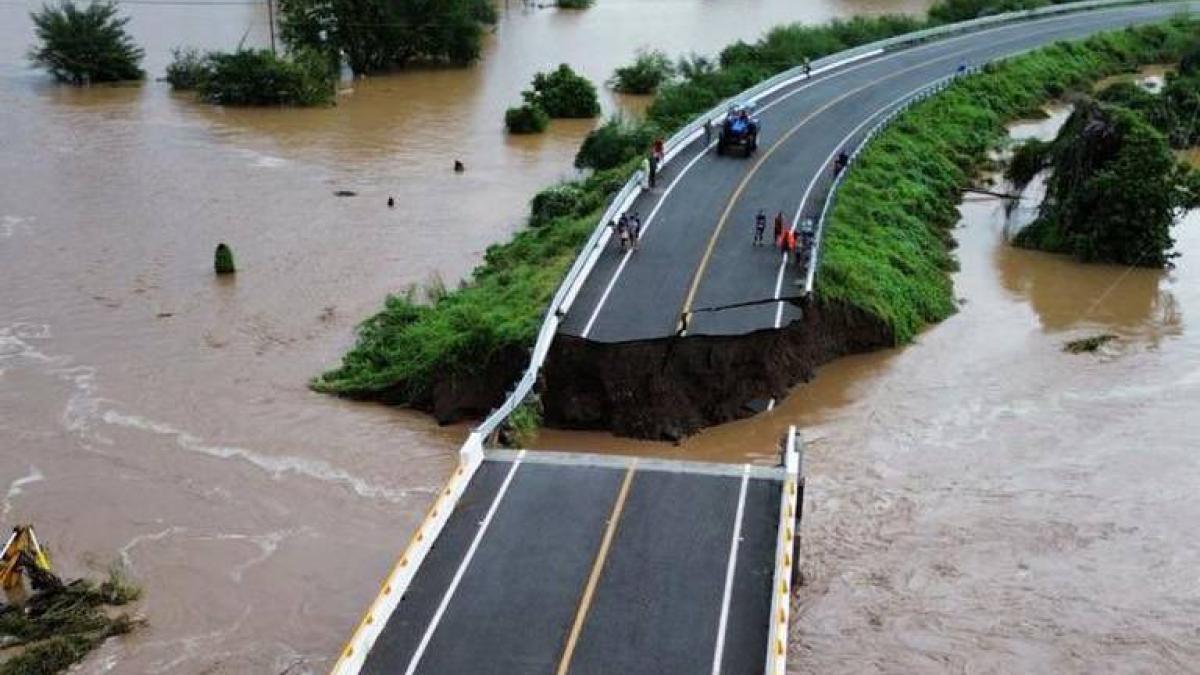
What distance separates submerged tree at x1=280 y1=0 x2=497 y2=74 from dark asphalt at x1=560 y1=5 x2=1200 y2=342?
24674mm

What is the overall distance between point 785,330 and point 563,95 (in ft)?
111

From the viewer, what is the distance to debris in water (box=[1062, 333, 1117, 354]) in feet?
102

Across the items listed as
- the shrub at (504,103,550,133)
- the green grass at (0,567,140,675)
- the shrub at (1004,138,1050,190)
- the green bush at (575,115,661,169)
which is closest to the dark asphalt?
the green bush at (575,115,661,169)

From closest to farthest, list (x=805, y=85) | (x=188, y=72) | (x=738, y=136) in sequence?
(x=738, y=136)
(x=805, y=85)
(x=188, y=72)

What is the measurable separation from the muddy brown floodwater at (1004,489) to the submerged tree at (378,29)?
44.2 m

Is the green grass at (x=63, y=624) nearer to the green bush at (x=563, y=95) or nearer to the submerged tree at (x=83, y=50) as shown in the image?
the green bush at (x=563, y=95)

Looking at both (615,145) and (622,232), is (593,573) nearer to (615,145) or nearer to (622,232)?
(622,232)

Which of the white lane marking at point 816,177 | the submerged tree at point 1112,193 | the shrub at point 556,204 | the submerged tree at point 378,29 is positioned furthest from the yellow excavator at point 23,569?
the submerged tree at point 378,29

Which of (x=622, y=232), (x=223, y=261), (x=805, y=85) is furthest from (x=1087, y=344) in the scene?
(x=805, y=85)

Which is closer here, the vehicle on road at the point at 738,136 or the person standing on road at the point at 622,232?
the person standing on road at the point at 622,232

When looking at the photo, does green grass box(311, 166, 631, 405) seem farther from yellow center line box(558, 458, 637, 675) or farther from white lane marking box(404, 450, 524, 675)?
yellow center line box(558, 458, 637, 675)

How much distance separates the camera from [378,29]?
70.4 m

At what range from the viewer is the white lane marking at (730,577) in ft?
51.5

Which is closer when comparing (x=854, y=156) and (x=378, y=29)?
(x=854, y=156)
